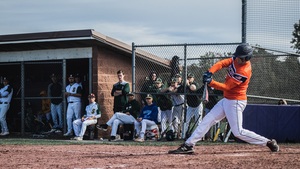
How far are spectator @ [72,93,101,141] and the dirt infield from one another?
3826 millimetres

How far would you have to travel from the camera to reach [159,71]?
16375 mm

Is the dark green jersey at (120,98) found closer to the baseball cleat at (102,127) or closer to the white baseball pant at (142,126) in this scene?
the baseball cleat at (102,127)

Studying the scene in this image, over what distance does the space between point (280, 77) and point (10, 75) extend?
959cm

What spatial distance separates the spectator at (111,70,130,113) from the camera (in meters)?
14.8

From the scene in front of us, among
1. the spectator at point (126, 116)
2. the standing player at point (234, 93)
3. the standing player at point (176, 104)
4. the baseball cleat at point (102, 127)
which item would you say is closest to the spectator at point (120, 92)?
the spectator at point (126, 116)

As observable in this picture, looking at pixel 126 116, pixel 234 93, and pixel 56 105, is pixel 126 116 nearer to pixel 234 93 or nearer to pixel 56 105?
pixel 56 105

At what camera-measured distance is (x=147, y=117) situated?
14.3 m

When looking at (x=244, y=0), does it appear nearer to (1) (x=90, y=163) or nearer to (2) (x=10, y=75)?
(1) (x=90, y=163)

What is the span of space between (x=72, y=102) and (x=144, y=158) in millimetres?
7137

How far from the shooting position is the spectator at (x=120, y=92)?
48.6 feet

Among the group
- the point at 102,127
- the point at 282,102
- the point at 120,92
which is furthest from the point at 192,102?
the point at 102,127

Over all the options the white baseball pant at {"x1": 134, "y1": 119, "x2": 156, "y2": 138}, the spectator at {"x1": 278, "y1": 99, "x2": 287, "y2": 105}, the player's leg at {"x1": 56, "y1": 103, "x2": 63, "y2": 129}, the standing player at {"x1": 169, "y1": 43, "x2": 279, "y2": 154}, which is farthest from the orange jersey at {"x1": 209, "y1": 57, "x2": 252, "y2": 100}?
the player's leg at {"x1": 56, "y1": 103, "x2": 63, "y2": 129}

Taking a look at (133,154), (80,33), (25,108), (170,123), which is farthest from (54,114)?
(133,154)

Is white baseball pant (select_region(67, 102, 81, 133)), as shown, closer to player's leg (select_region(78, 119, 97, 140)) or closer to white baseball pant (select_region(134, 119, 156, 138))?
player's leg (select_region(78, 119, 97, 140))
